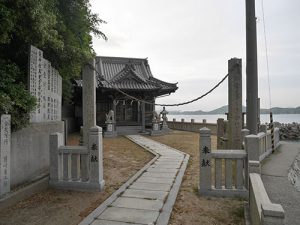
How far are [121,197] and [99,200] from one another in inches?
20.3

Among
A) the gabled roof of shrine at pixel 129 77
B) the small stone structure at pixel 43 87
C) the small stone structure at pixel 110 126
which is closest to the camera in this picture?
the small stone structure at pixel 43 87

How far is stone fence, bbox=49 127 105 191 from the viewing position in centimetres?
694

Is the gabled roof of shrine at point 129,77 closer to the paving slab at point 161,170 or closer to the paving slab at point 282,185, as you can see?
the paving slab at point 161,170

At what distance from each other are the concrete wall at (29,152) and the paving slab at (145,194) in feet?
8.98

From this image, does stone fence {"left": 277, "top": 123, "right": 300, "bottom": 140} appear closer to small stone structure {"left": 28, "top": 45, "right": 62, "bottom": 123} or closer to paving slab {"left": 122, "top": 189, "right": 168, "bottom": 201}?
paving slab {"left": 122, "top": 189, "right": 168, "bottom": 201}

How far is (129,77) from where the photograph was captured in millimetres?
25016

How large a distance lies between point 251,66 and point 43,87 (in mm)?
6294

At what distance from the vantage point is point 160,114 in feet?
82.1

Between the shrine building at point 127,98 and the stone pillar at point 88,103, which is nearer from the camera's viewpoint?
the stone pillar at point 88,103

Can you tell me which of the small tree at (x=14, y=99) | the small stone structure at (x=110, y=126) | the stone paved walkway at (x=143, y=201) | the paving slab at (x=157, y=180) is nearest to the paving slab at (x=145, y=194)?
the stone paved walkway at (x=143, y=201)

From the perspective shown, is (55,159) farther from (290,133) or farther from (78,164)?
(290,133)

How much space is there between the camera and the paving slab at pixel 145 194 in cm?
632

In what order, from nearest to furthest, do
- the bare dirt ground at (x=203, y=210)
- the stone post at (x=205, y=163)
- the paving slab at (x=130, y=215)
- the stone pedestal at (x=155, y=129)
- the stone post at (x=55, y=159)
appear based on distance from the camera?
the paving slab at (x=130, y=215) < the bare dirt ground at (x=203, y=210) < the stone post at (x=205, y=163) < the stone post at (x=55, y=159) < the stone pedestal at (x=155, y=129)

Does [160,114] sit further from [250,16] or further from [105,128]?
[250,16]
